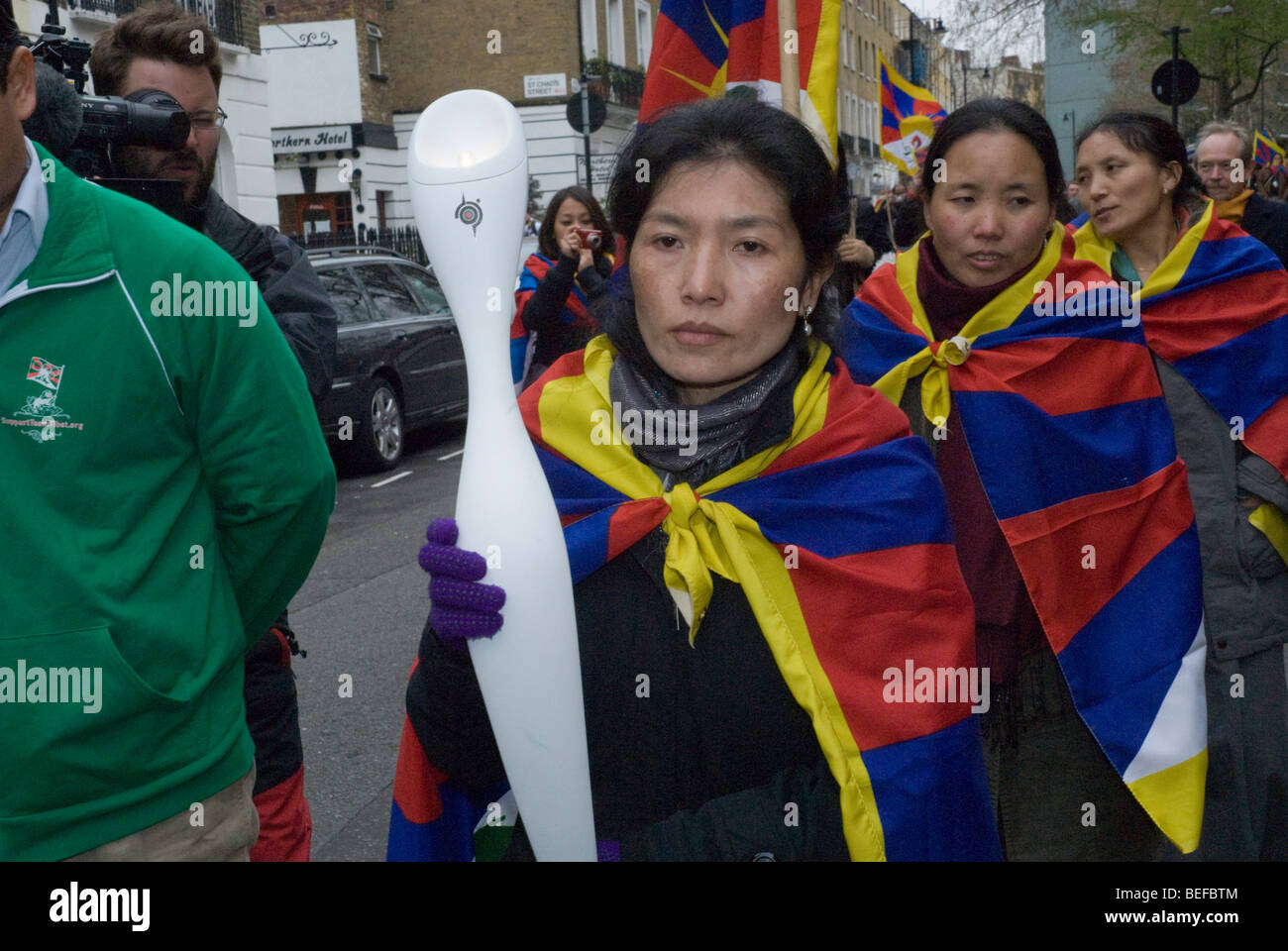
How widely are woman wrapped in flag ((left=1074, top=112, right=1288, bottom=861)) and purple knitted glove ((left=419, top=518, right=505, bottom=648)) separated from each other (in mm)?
2383

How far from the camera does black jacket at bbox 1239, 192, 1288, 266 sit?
22.2 ft

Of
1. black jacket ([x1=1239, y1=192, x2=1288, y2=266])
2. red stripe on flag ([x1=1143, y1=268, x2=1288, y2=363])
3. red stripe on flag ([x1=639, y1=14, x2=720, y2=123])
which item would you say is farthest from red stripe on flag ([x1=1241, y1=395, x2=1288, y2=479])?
black jacket ([x1=1239, y1=192, x2=1288, y2=266])

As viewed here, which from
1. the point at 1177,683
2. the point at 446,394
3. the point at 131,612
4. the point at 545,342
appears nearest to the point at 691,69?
the point at 1177,683

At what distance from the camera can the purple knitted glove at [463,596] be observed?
1522mm

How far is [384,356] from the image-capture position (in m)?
11.2

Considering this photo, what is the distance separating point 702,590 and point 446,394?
10.7 meters

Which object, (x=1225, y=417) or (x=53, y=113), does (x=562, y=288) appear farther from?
(x=53, y=113)

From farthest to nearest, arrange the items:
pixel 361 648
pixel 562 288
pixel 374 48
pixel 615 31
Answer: pixel 615 31 < pixel 374 48 < pixel 562 288 < pixel 361 648

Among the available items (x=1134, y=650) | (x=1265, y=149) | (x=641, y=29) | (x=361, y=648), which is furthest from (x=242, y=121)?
(x=641, y=29)

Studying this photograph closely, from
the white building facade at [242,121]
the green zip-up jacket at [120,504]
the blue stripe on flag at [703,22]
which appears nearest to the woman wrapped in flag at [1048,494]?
the blue stripe on flag at [703,22]

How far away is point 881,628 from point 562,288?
4.82m

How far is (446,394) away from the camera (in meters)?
12.4

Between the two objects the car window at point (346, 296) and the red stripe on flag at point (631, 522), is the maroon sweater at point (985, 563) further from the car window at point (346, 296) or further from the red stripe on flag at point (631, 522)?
the car window at point (346, 296)

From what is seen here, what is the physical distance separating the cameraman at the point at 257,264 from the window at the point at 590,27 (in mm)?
31349
